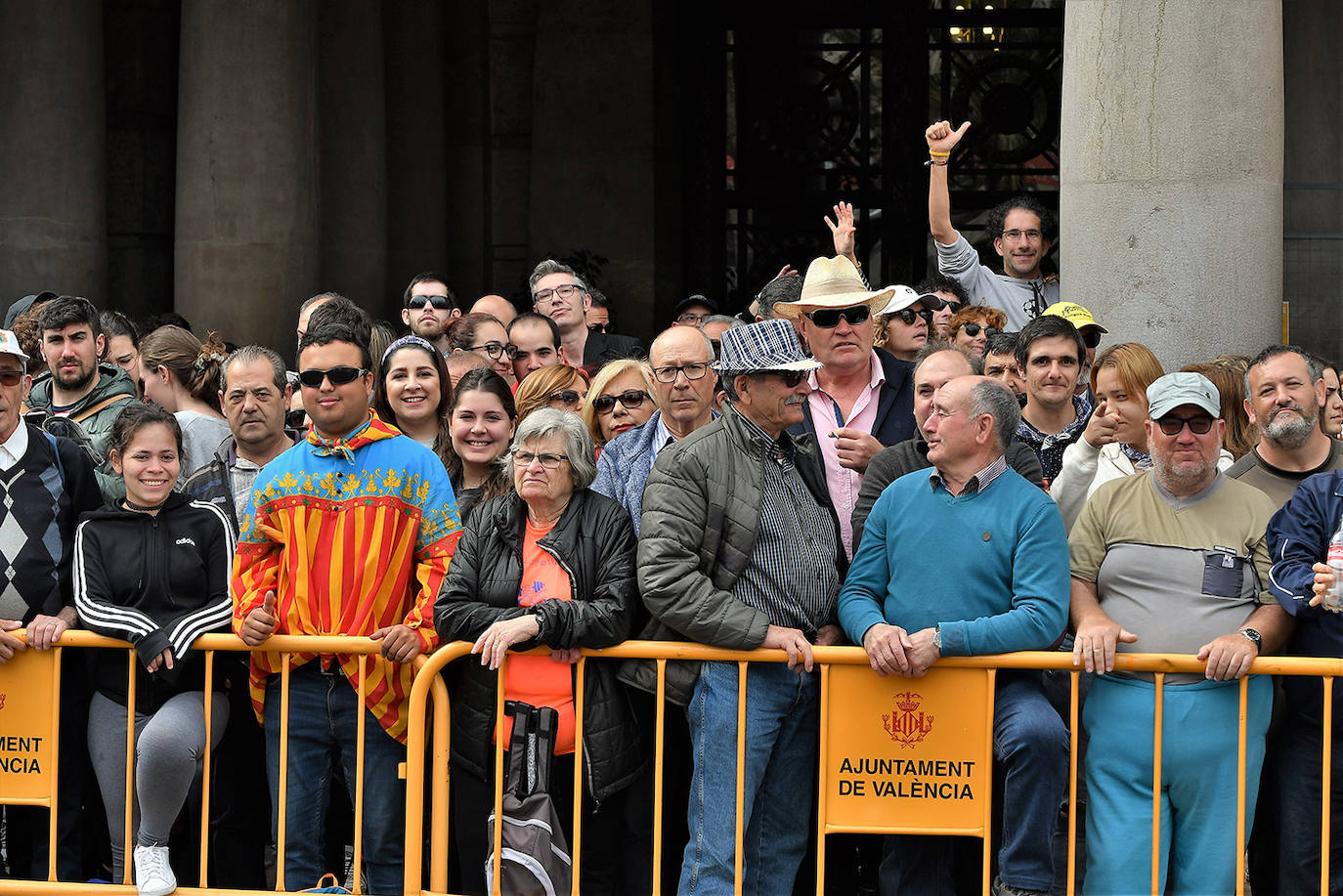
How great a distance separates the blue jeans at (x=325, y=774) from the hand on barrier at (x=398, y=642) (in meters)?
0.33

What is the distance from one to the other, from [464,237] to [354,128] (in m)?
2.67

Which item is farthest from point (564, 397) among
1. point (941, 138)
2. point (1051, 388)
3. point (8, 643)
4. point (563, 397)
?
point (941, 138)

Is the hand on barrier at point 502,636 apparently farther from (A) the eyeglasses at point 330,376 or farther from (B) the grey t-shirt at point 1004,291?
(B) the grey t-shirt at point 1004,291

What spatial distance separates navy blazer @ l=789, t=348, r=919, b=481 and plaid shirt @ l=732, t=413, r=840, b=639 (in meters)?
0.62

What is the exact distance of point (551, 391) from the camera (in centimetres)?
692

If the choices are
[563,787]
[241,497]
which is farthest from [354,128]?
[563,787]

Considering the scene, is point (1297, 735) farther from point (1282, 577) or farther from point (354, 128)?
point (354, 128)

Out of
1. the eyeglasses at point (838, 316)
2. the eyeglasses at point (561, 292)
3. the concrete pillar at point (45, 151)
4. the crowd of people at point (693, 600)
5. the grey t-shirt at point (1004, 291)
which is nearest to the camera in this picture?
the crowd of people at point (693, 600)

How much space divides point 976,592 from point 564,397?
85.9 inches

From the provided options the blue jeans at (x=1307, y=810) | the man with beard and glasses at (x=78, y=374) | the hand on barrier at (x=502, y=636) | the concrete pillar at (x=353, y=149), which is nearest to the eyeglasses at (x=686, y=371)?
the hand on barrier at (x=502, y=636)

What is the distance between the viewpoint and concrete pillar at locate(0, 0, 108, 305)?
14.2 metres

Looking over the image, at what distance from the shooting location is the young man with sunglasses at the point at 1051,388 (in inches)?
264

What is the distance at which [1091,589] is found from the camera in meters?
5.74

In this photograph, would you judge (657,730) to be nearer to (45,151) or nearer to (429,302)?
(429,302)
